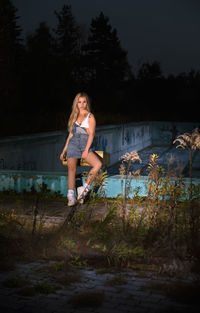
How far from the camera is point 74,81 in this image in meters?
46.7

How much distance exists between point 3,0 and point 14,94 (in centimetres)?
624

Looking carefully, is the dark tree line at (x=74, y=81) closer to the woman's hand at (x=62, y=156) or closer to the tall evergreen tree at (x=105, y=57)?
the tall evergreen tree at (x=105, y=57)

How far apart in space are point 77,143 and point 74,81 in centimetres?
4104

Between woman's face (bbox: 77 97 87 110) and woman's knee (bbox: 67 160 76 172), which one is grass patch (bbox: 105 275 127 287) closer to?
woman's knee (bbox: 67 160 76 172)

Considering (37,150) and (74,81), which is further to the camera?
(74,81)

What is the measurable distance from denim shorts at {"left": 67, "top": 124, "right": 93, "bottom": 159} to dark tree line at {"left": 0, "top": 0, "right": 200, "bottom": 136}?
931cm

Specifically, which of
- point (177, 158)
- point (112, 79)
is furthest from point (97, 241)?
point (112, 79)

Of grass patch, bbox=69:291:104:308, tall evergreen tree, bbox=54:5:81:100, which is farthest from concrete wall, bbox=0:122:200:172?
tall evergreen tree, bbox=54:5:81:100

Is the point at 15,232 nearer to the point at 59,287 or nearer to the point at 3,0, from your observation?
the point at 59,287

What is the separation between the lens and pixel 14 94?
27641 millimetres

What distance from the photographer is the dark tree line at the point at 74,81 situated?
26.0m

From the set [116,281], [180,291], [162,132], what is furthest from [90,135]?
[162,132]

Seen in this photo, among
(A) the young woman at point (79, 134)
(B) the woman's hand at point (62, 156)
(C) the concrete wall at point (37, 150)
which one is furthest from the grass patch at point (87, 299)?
(C) the concrete wall at point (37, 150)

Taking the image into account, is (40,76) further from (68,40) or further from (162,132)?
(68,40)
